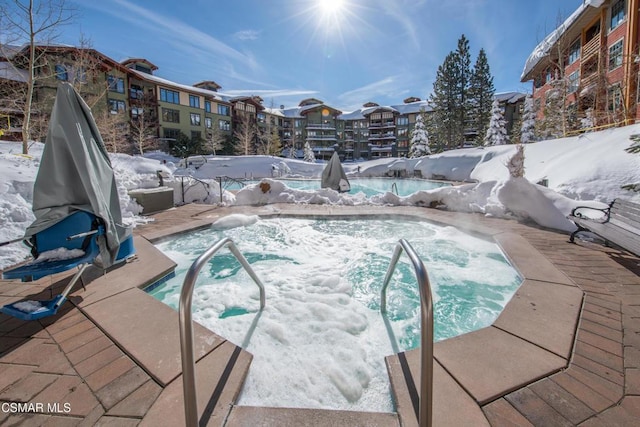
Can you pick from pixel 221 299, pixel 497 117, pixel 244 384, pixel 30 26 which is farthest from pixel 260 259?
pixel 497 117

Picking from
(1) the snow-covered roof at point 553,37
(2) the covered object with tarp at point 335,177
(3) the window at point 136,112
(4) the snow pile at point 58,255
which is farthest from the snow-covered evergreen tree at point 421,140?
(4) the snow pile at point 58,255

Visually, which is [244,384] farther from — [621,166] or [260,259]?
[621,166]

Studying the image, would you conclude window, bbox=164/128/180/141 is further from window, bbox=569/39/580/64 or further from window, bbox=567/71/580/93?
window, bbox=569/39/580/64

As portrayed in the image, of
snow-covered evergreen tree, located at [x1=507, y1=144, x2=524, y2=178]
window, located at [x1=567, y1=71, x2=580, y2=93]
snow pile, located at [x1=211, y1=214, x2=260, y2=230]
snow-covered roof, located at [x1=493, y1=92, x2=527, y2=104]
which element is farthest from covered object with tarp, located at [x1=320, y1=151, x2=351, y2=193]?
snow-covered roof, located at [x1=493, y1=92, x2=527, y2=104]

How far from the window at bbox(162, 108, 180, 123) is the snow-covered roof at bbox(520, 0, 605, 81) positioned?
38.8m

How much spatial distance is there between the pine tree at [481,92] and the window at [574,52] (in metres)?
10.4

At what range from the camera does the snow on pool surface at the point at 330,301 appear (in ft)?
7.14

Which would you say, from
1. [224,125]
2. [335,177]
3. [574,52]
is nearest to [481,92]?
[574,52]

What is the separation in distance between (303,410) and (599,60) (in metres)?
25.0

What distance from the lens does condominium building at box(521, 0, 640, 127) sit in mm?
15203

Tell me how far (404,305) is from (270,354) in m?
1.87

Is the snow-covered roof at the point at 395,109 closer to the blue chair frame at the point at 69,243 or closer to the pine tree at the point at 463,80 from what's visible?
the pine tree at the point at 463,80

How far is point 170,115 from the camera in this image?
35531 millimetres

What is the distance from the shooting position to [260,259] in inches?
199
